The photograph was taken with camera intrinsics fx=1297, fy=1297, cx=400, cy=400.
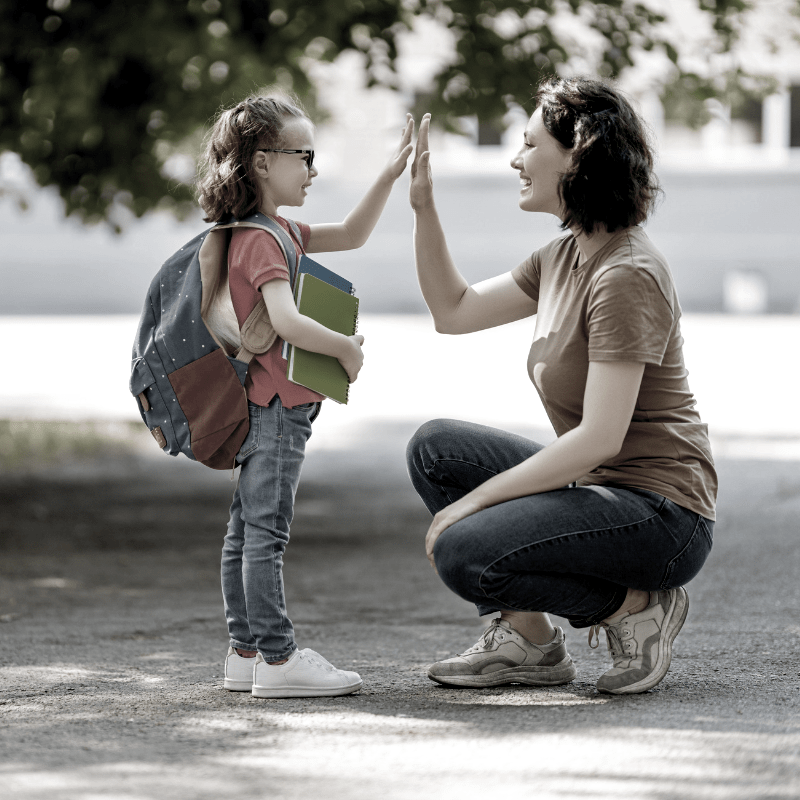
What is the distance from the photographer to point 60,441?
10586 millimetres

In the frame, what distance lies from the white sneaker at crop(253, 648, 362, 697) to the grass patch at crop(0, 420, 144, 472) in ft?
21.1

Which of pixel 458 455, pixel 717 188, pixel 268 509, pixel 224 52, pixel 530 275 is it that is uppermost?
pixel 717 188

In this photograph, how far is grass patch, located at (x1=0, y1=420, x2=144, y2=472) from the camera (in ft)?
32.5

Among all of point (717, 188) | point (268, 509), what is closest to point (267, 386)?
point (268, 509)

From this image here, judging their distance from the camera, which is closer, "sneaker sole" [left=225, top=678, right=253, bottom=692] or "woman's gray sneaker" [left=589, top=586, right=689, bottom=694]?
"woman's gray sneaker" [left=589, top=586, right=689, bottom=694]

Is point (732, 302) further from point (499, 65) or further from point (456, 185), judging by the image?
point (499, 65)

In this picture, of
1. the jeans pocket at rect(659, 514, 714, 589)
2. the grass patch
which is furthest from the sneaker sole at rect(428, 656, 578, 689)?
the grass patch

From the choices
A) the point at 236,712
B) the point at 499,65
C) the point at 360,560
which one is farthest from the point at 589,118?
the point at 499,65

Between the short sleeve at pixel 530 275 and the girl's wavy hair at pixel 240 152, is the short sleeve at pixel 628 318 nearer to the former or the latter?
the short sleeve at pixel 530 275

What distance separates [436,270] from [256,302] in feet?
2.13

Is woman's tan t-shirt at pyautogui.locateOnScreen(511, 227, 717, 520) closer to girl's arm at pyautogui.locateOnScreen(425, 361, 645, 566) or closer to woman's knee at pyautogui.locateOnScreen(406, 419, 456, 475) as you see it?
girl's arm at pyautogui.locateOnScreen(425, 361, 645, 566)

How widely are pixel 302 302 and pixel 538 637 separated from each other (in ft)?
3.75

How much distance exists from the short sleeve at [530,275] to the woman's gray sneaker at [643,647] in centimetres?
96

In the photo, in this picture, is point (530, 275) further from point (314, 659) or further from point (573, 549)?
point (314, 659)
